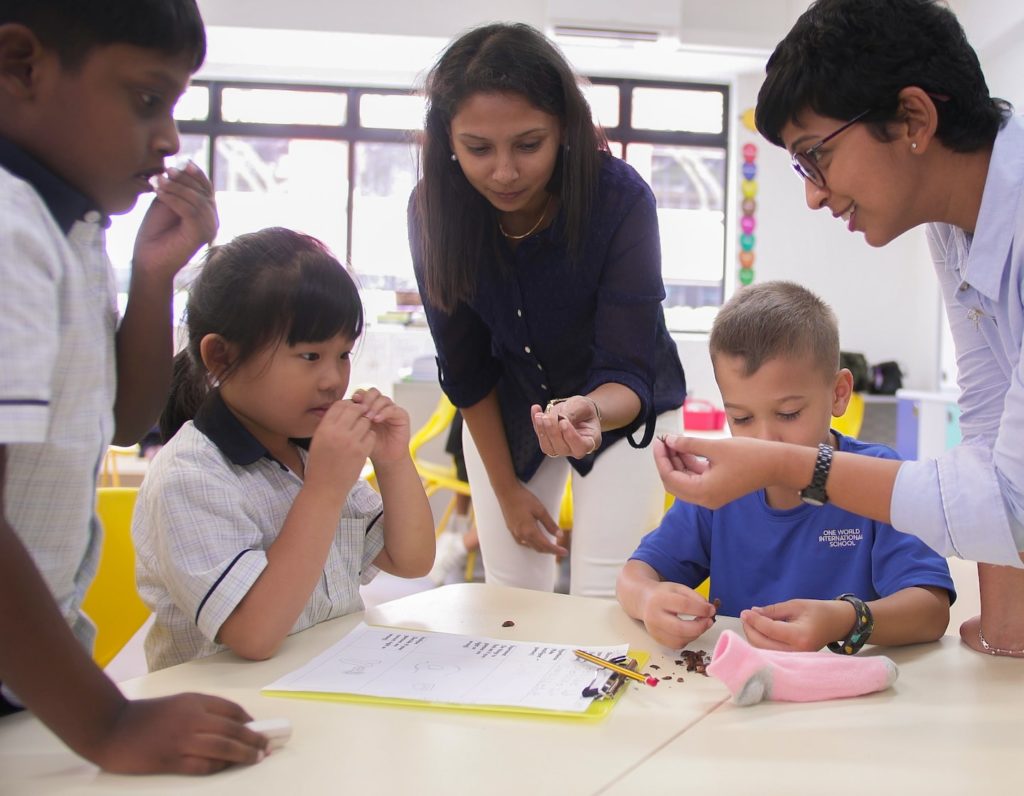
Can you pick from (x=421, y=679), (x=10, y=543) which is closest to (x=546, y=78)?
(x=421, y=679)

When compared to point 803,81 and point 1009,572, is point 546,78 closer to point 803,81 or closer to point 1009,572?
point 803,81

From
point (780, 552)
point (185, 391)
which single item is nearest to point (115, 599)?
point (185, 391)

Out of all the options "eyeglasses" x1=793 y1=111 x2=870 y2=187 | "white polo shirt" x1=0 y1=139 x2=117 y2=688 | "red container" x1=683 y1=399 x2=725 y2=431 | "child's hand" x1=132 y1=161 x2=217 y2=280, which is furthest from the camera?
"red container" x1=683 y1=399 x2=725 y2=431

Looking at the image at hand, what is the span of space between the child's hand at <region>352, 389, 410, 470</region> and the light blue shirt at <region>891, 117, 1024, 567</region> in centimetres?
63

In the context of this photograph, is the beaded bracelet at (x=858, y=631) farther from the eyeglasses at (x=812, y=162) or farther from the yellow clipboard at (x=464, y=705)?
the eyeglasses at (x=812, y=162)

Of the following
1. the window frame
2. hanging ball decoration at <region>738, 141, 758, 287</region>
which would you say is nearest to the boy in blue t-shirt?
hanging ball decoration at <region>738, 141, 758, 287</region>

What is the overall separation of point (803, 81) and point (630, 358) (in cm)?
60

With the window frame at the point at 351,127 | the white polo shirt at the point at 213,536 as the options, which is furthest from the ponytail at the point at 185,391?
the window frame at the point at 351,127

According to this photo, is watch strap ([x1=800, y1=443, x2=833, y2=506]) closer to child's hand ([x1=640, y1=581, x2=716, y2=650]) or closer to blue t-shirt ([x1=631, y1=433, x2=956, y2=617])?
child's hand ([x1=640, y1=581, x2=716, y2=650])

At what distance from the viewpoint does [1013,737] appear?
0.78m

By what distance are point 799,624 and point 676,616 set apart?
148 millimetres

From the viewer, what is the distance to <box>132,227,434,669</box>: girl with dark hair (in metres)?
1.01

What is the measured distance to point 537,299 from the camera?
160 cm

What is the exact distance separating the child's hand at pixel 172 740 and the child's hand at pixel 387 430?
1.69 feet
